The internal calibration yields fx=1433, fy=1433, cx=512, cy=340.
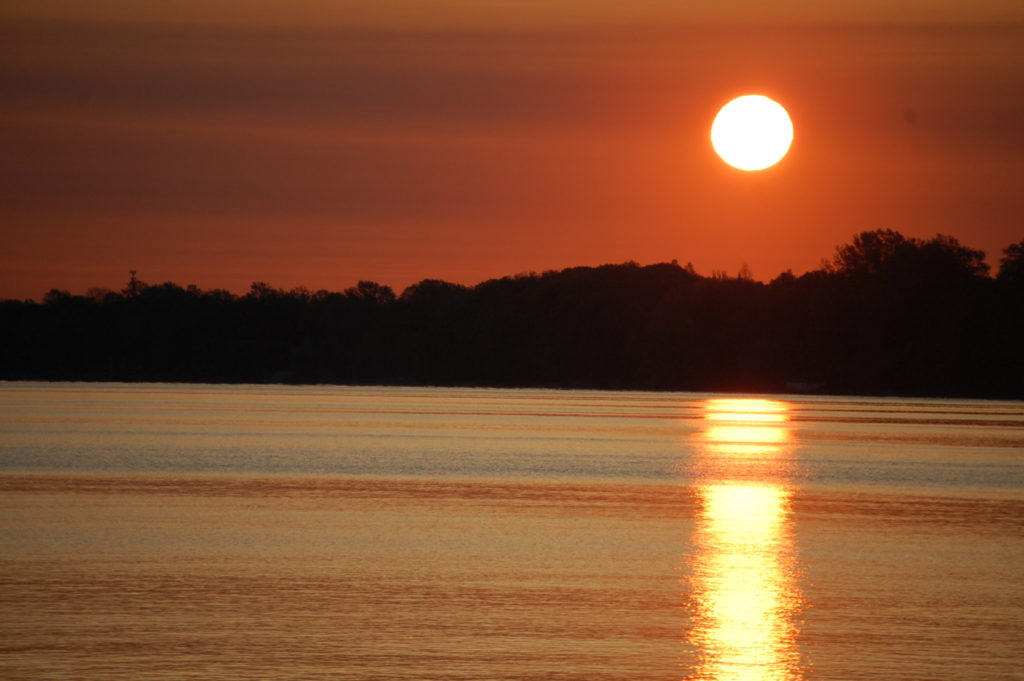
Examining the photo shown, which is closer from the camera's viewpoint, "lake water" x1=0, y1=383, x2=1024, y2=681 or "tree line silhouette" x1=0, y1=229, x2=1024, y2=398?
"lake water" x1=0, y1=383, x2=1024, y2=681

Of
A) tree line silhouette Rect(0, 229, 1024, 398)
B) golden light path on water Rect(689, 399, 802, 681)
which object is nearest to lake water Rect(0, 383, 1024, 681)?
golden light path on water Rect(689, 399, 802, 681)

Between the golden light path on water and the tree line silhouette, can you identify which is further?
the tree line silhouette

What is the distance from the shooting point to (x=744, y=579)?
71.4 feet

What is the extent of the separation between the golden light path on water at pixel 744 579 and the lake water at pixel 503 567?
63 millimetres

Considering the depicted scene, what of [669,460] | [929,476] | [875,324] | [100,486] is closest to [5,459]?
[100,486]

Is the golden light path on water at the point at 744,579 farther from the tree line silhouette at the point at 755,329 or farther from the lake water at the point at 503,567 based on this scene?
the tree line silhouette at the point at 755,329

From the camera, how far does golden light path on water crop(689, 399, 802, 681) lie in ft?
53.2

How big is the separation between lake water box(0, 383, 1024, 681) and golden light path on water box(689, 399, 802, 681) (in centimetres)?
6

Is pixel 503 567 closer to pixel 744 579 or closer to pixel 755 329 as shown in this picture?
pixel 744 579

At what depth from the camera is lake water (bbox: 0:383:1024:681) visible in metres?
16.2

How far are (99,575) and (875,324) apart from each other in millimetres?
124133

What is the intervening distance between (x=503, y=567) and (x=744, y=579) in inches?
147

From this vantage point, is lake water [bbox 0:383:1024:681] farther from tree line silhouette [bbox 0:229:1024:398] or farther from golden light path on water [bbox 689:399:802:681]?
tree line silhouette [bbox 0:229:1024:398]

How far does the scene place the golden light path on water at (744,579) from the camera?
16.2 m
